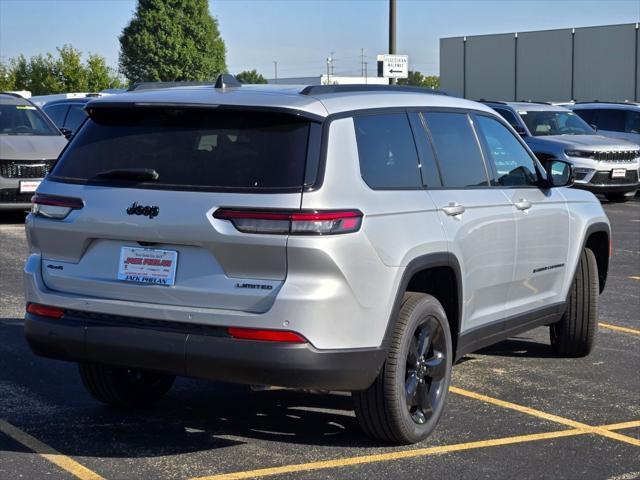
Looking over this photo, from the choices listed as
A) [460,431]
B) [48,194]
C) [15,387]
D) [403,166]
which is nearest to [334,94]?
[403,166]

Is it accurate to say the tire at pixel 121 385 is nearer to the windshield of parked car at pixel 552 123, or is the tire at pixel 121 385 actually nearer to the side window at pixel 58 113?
the windshield of parked car at pixel 552 123

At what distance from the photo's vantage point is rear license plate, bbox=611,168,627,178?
68.4 ft

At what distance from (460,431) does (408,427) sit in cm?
55

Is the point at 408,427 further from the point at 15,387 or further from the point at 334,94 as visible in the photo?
the point at 15,387

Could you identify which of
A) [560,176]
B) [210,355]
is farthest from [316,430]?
[560,176]

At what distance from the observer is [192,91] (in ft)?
18.8

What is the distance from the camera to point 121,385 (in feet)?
20.6

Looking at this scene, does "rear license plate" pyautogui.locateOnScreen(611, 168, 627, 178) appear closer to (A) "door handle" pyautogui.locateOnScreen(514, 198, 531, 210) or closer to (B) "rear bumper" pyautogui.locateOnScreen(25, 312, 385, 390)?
(A) "door handle" pyautogui.locateOnScreen(514, 198, 531, 210)

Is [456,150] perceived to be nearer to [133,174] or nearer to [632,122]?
[133,174]

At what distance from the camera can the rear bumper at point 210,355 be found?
16.5 feet

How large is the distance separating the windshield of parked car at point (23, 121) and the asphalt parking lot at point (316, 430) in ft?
32.3

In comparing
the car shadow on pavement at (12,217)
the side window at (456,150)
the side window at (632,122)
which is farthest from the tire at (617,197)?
the side window at (456,150)

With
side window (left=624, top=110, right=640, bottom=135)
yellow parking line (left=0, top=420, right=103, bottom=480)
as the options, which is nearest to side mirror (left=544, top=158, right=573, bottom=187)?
yellow parking line (left=0, top=420, right=103, bottom=480)

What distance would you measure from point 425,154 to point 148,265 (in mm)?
1659
